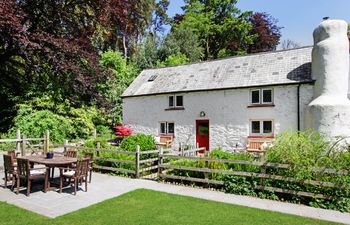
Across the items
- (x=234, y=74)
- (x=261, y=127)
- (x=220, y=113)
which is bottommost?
(x=261, y=127)

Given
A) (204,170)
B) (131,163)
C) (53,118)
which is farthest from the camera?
(53,118)

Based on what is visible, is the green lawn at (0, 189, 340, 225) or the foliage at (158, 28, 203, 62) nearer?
the green lawn at (0, 189, 340, 225)

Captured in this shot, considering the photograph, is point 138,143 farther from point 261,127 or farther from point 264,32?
point 264,32

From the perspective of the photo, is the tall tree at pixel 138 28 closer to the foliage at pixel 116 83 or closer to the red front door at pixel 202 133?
the foliage at pixel 116 83

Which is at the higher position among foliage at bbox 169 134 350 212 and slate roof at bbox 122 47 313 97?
slate roof at bbox 122 47 313 97

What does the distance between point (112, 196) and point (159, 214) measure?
89.1 inches

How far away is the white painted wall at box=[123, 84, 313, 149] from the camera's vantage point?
51.5ft

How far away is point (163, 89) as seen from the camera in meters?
20.5

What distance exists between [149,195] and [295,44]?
54422mm

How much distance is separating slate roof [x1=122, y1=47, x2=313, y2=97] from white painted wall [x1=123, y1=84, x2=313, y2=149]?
49 cm

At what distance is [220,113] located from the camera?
58.8 ft

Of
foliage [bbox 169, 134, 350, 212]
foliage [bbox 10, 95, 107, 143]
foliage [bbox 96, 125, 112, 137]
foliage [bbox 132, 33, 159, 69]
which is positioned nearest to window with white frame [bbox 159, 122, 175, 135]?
foliage [bbox 10, 95, 107, 143]

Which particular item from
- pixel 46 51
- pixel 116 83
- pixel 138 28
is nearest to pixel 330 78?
pixel 46 51

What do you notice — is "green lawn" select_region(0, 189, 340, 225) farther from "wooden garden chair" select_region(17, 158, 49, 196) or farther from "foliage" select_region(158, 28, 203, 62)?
"foliage" select_region(158, 28, 203, 62)
